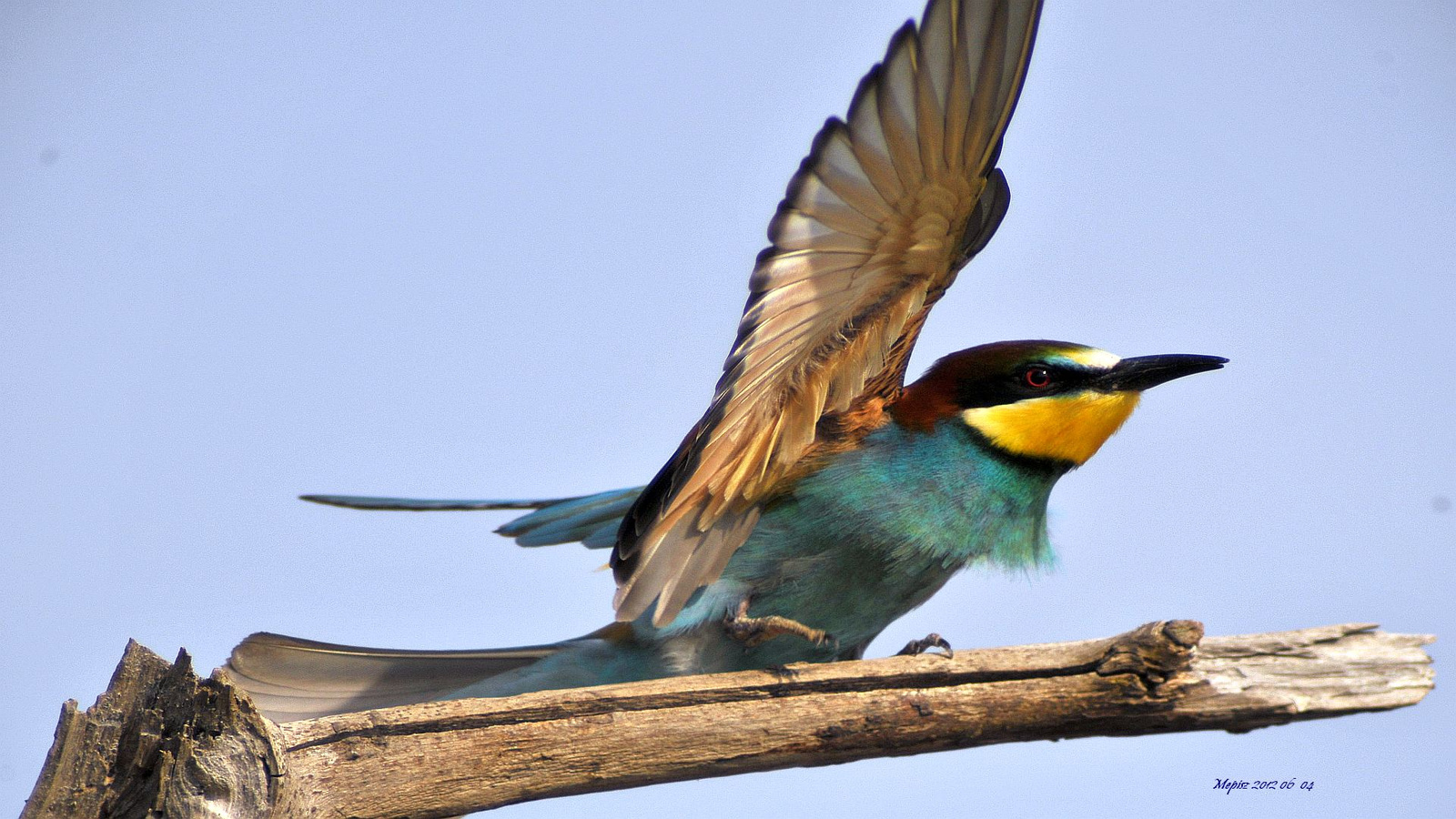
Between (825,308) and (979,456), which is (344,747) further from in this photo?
(979,456)

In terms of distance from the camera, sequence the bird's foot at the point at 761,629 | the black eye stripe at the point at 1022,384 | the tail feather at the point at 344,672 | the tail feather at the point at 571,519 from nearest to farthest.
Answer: the bird's foot at the point at 761,629 → the tail feather at the point at 344,672 → the black eye stripe at the point at 1022,384 → the tail feather at the point at 571,519

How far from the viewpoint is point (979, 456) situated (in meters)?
2.54

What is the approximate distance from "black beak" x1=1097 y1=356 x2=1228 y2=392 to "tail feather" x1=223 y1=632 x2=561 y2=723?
1.35m

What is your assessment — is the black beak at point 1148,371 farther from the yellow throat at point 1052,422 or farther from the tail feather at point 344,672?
the tail feather at point 344,672

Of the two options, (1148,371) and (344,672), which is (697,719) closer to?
(344,672)

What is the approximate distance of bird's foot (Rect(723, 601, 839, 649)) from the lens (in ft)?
7.80

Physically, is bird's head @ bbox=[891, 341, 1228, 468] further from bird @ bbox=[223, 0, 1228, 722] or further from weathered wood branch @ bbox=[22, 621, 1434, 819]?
weathered wood branch @ bbox=[22, 621, 1434, 819]

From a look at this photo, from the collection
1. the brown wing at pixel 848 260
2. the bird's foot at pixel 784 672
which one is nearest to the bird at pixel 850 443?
the brown wing at pixel 848 260

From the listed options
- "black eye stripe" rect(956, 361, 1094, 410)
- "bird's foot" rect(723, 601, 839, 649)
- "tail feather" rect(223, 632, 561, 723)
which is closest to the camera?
"bird's foot" rect(723, 601, 839, 649)

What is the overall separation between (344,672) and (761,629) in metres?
0.90

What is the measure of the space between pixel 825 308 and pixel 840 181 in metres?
0.24

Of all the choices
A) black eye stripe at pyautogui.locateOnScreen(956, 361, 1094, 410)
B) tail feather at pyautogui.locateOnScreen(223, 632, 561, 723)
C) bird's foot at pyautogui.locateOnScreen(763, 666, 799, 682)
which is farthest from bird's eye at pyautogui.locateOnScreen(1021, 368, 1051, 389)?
tail feather at pyautogui.locateOnScreen(223, 632, 561, 723)

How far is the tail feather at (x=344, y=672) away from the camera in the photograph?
2.49 metres

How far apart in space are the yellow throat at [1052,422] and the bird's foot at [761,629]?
0.57 meters
